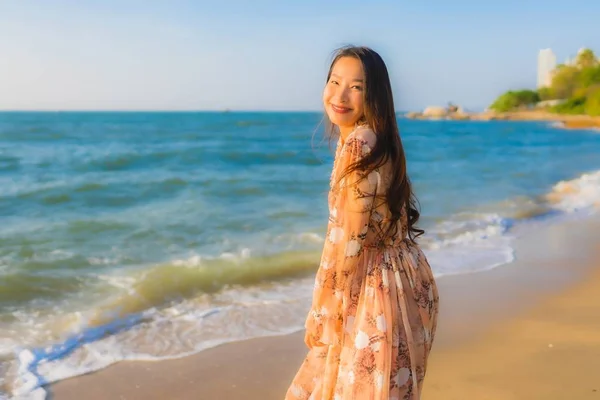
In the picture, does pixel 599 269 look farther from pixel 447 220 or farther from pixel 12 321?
pixel 12 321

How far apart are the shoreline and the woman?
56045mm

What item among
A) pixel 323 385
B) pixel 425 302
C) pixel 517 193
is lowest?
pixel 517 193

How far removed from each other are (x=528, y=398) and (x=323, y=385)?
2.10 m

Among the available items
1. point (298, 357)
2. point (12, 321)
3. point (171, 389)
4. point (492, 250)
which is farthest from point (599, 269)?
point (12, 321)

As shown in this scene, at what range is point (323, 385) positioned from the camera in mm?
2119

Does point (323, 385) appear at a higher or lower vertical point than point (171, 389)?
higher

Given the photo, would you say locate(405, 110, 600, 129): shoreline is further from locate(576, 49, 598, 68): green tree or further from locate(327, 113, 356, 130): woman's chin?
locate(327, 113, 356, 130): woman's chin

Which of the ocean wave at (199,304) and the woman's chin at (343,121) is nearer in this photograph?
the woman's chin at (343,121)

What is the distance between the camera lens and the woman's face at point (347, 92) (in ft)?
6.73

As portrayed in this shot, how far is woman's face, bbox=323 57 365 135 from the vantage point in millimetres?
2053

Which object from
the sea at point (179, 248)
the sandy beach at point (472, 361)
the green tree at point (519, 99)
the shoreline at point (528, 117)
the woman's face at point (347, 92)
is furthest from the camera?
the green tree at point (519, 99)

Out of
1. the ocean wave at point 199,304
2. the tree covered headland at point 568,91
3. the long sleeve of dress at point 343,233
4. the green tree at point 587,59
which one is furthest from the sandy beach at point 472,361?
the green tree at point 587,59

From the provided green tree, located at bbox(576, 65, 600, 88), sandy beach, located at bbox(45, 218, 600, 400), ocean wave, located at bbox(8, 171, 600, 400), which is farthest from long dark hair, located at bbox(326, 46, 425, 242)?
green tree, located at bbox(576, 65, 600, 88)

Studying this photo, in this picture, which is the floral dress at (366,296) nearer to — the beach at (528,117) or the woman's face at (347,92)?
the woman's face at (347,92)
